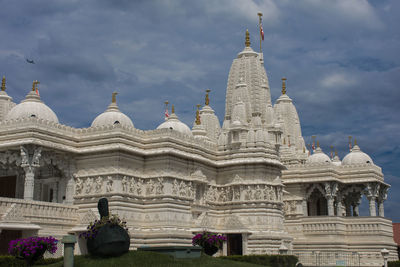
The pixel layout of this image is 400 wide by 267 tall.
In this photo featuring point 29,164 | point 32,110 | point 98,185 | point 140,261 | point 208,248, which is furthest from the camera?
point 32,110

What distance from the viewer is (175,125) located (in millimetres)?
40656

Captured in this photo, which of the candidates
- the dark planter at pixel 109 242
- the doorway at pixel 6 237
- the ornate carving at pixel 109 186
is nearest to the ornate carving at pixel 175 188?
the ornate carving at pixel 109 186

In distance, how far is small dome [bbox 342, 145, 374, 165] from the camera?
49406 mm

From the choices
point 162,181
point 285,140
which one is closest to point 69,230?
point 162,181

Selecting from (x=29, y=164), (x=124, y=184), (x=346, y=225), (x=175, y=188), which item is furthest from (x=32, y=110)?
(x=346, y=225)

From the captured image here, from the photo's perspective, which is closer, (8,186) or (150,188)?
(150,188)

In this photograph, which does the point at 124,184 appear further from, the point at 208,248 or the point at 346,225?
the point at 346,225

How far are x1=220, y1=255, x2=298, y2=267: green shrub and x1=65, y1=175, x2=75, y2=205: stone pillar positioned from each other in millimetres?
10489

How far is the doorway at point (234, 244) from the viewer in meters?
38.9

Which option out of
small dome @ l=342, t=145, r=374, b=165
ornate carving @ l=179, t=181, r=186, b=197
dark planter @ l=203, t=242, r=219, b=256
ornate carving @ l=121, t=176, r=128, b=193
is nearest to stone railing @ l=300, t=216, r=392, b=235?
small dome @ l=342, t=145, r=374, b=165

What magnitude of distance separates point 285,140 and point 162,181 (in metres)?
24.9

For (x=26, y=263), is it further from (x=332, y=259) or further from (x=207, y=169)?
(x=332, y=259)

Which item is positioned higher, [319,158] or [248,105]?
[248,105]

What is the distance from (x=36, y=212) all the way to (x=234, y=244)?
15137 millimetres
